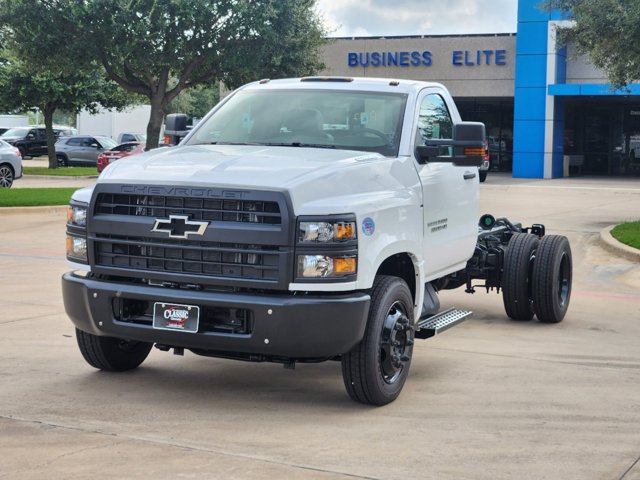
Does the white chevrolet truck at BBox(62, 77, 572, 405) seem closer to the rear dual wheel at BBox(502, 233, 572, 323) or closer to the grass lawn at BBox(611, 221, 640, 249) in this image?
the rear dual wheel at BBox(502, 233, 572, 323)

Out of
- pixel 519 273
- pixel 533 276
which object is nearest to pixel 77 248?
pixel 519 273

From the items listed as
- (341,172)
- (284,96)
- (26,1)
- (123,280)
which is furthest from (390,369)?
(26,1)

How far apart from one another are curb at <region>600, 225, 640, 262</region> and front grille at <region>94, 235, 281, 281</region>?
10059 millimetres

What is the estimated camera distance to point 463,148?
7.25m

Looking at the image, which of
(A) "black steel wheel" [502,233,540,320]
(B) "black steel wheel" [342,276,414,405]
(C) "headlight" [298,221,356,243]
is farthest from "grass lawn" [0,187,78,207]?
(C) "headlight" [298,221,356,243]

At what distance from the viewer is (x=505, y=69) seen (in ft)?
149

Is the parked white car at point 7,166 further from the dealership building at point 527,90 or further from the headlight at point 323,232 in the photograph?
the headlight at point 323,232

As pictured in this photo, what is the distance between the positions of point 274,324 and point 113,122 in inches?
2252

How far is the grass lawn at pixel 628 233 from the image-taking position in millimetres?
16422

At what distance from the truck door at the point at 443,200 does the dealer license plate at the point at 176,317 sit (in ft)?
6.16

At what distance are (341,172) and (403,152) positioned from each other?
0.90 meters

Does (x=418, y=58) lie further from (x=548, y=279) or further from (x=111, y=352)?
(x=111, y=352)

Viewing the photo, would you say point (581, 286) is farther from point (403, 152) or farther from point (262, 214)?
point (262, 214)

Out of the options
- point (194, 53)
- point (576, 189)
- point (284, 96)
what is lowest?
point (576, 189)
